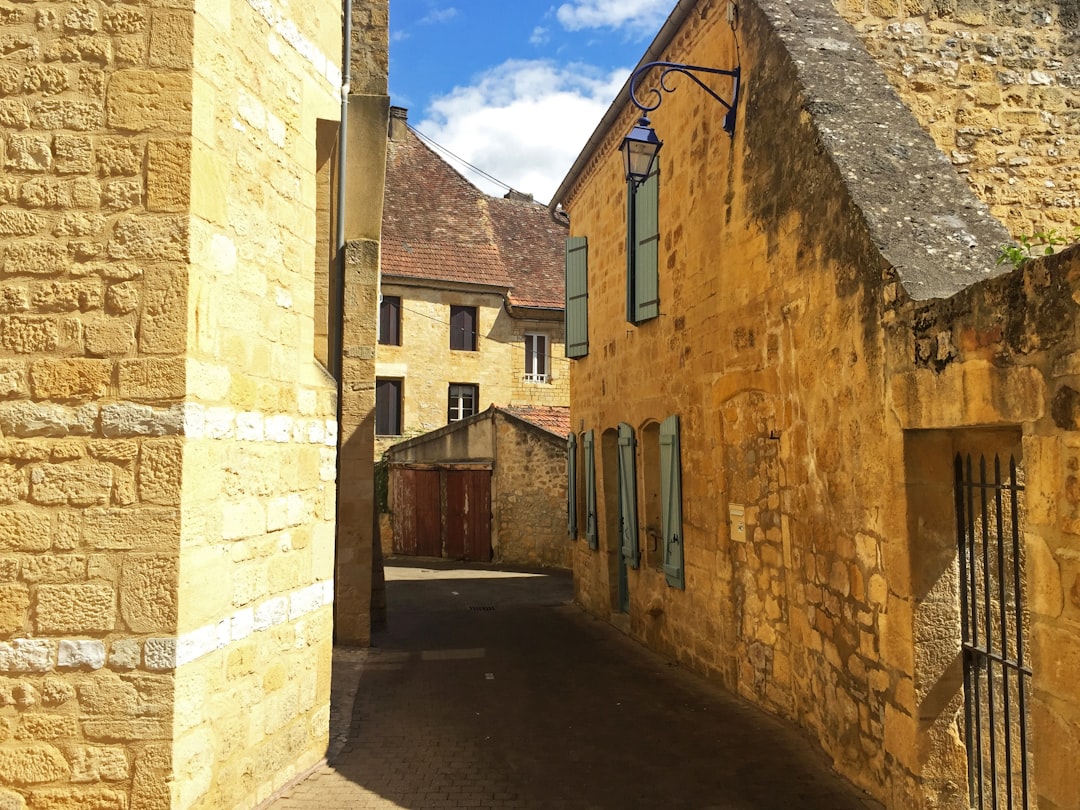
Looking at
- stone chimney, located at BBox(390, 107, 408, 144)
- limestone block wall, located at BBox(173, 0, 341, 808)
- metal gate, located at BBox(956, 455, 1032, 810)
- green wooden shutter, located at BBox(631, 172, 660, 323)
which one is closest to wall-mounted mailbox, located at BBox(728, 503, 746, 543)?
metal gate, located at BBox(956, 455, 1032, 810)

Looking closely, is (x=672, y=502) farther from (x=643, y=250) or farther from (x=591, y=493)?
(x=591, y=493)

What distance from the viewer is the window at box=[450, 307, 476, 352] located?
21.0 meters

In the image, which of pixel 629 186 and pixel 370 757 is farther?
pixel 629 186

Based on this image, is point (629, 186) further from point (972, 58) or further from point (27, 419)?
point (27, 419)

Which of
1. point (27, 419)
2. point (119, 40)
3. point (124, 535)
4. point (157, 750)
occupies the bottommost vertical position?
point (157, 750)

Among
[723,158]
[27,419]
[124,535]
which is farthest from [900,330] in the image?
[27,419]

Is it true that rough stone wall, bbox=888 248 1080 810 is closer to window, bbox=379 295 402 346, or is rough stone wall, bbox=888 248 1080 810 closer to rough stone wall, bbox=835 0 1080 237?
rough stone wall, bbox=835 0 1080 237

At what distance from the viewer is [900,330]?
3945 mm

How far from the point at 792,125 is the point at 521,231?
19067 millimetres

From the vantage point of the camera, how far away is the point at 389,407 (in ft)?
66.6

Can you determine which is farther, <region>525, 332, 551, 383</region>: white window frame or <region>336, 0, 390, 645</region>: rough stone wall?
<region>525, 332, 551, 383</region>: white window frame

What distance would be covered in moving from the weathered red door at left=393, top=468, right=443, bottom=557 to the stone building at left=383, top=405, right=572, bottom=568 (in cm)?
2

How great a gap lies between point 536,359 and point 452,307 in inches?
104

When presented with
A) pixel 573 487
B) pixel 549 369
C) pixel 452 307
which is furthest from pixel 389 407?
pixel 573 487
